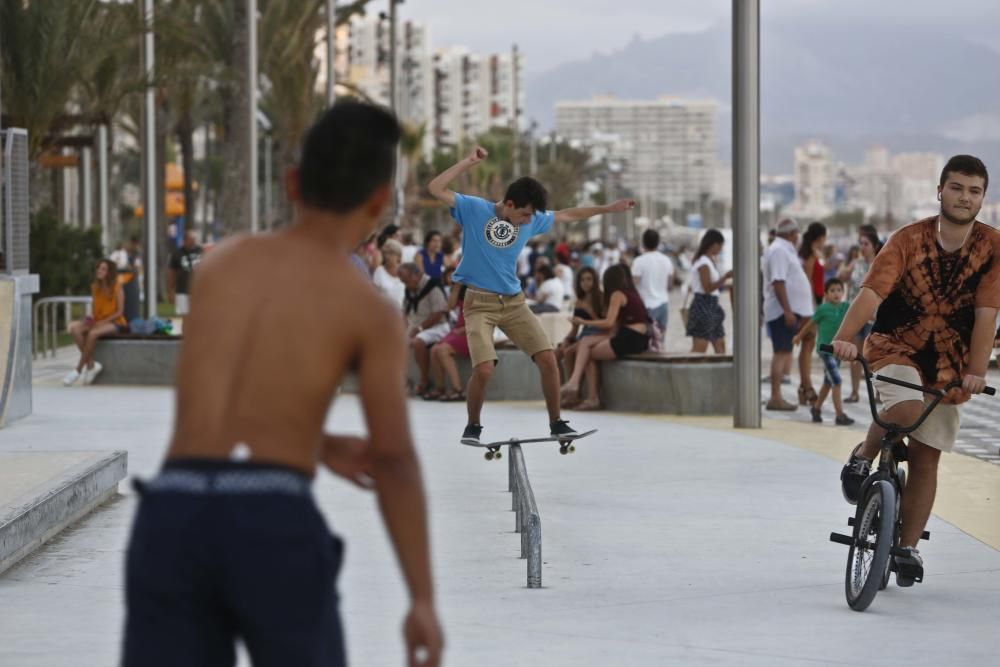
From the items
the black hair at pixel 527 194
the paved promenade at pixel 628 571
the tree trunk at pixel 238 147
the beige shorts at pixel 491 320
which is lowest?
the paved promenade at pixel 628 571

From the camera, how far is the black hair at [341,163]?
3.42 m

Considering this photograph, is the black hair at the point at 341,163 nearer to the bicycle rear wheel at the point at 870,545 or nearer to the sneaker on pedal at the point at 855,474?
the bicycle rear wheel at the point at 870,545

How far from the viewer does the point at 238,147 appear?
33688 mm

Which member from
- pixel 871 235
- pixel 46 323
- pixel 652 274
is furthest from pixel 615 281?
pixel 46 323

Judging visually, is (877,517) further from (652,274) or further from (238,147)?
(238,147)

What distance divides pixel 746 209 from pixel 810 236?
285cm

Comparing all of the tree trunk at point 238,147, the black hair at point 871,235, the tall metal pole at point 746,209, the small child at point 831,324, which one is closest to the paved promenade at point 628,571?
the tall metal pole at point 746,209

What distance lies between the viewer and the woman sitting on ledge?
56.2ft

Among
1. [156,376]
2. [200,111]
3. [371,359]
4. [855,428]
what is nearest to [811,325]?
[855,428]

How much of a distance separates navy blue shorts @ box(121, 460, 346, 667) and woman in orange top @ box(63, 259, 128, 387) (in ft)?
56.1

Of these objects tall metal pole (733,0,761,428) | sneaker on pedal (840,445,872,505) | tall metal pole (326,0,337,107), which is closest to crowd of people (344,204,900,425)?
tall metal pole (733,0,761,428)

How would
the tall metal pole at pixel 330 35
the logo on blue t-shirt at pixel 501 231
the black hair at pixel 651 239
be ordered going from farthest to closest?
the tall metal pole at pixel 330 35
the black hair at pixel 651 239
the logo on blue t-shirt at pixel 501 231

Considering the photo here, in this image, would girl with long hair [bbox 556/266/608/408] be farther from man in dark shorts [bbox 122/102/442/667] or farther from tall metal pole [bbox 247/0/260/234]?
tall metal pole [bbox 247/0/260/234]

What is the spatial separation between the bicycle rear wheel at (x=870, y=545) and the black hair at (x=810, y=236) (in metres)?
11.0
